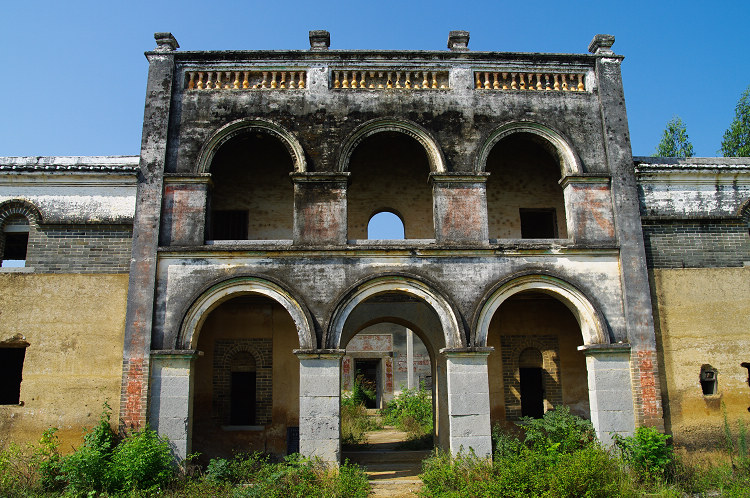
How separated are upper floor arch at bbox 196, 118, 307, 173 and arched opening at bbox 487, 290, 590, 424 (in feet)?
18.3

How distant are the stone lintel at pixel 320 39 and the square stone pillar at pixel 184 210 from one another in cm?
356

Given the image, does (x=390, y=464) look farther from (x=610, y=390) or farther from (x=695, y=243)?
(x=695, y=243)

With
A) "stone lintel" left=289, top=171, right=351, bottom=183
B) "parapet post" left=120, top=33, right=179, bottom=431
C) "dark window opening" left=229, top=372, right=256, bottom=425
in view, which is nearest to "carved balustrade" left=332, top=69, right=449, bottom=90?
"stone lintel" left=289, top=171, right=351, bottom=183

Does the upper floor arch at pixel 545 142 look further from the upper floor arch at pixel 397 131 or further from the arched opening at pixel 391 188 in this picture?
the arched opening at pixel 391 188

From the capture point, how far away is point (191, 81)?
1184 centimetres

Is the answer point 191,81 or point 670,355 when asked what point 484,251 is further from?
point 191,81

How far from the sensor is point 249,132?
11.6 m

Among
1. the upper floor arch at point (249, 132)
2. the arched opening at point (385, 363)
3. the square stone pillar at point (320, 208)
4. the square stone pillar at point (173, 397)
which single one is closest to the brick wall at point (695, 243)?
the square stone pillar at point (320, 208)

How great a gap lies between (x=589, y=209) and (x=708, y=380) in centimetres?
393

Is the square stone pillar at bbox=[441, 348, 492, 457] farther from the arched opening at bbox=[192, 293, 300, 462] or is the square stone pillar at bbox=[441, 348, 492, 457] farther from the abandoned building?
the arched opening at bbox=[192, 293, 300, 462]

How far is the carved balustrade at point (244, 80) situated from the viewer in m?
11.8

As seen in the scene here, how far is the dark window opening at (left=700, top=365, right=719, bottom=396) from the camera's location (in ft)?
36.1

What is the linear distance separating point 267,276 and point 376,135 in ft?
11.8

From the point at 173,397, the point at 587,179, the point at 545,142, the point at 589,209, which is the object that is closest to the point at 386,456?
the point at 173,397
